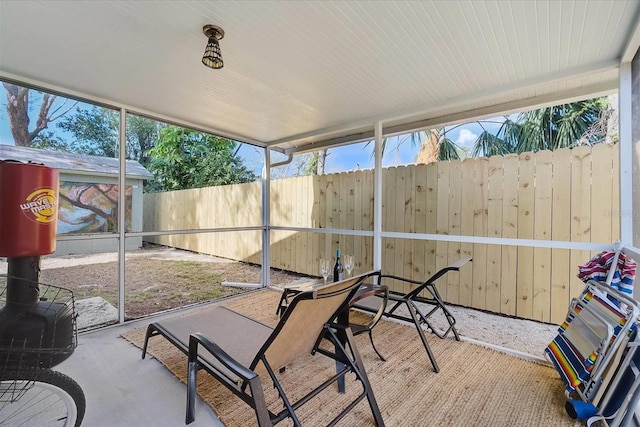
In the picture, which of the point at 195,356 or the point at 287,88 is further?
the point at 287,88

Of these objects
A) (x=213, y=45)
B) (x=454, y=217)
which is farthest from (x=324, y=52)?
(x=454, y=217)

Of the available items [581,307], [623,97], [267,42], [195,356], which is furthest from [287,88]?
[581,307]

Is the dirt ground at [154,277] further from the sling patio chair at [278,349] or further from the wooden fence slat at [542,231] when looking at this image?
the wooden fence slat at [542,231]

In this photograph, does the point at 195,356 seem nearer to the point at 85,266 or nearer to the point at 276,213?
the point at 85,266

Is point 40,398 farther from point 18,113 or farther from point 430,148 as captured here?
point 430,148

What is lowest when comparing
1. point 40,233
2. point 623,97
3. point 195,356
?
point 195,356

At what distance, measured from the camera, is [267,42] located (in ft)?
6.48

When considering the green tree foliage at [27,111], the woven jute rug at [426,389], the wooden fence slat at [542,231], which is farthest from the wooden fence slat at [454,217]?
the green tree foliage at [27,111]

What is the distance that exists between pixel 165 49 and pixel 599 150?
396 centimetres

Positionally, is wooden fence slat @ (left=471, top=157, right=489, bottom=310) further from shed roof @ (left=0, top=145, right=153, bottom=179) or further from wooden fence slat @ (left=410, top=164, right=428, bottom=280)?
shed roof @ (left=0, top=145, right=153, bottom=179)

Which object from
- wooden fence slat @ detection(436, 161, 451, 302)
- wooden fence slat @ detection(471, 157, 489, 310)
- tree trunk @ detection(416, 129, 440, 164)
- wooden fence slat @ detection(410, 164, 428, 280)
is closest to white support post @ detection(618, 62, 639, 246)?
wooden fence slat @ detection(471, 157, 489, 310)

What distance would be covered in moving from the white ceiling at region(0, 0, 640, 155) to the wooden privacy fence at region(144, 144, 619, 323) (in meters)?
0.74

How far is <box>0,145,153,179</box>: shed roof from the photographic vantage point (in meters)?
2.56

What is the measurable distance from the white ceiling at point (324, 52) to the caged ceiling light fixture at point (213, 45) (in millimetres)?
50
